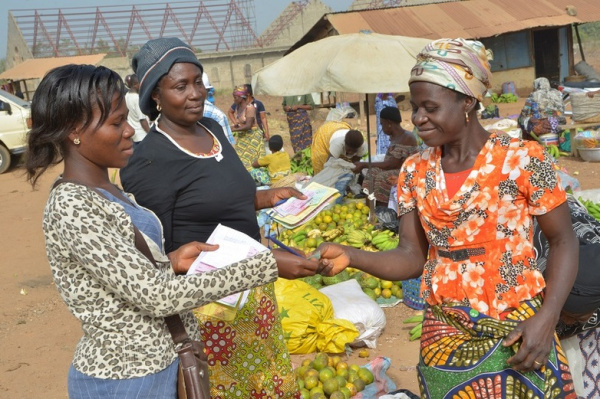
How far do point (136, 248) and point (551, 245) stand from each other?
4.54 feet

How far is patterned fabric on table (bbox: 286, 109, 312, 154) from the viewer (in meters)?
13.5

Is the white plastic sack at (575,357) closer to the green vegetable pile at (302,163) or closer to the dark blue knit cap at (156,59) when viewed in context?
the dark blue knit cap at (156,59)

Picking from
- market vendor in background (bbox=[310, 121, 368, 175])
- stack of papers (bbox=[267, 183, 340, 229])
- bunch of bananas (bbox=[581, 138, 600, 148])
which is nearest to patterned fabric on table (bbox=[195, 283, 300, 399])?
stack of papers (bbox=[267, 183, 340, 229])

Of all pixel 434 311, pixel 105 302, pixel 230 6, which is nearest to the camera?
pixel 105 302

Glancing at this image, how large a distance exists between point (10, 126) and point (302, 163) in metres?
7.72

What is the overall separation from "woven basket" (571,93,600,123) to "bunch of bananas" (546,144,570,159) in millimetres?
637

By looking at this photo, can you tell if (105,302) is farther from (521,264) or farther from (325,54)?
(325,54)

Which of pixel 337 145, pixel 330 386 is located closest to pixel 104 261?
pixel 330 386

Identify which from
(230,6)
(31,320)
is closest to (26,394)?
(31,320)

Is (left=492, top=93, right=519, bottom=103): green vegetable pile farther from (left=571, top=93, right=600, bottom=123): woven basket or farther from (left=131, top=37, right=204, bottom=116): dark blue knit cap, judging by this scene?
(left=131, top=37, right=204, bottom=116): dark blue knit cap

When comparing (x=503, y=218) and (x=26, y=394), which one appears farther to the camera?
(x=26, y=394)

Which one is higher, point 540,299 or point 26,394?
point 540,299

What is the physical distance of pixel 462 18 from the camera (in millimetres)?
19078

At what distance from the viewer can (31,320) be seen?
6066 millimetres
